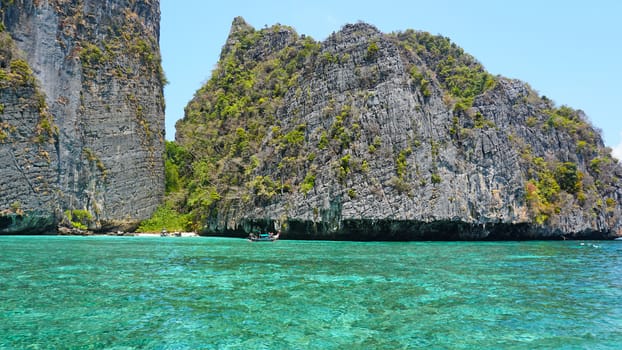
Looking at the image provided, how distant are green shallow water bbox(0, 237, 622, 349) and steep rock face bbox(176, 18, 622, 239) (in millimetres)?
22435

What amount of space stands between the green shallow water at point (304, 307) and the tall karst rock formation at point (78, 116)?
28.6 meters

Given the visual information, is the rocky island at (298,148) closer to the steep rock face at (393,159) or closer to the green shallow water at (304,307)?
the steep rock face at (393,159)

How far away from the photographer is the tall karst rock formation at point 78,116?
41.7 m

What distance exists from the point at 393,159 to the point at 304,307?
31911 millimetres

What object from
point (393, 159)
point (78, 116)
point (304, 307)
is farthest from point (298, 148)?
point (304, 307)

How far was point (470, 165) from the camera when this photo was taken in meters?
43.8

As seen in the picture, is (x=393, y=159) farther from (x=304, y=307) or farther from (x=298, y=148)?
(x=304, y=307)

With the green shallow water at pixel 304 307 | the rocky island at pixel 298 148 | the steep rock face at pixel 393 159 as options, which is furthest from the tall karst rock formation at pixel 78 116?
the green shallow water at pixel 304 307

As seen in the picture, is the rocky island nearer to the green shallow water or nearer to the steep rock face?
the steep rock face

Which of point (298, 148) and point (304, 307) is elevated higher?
point (298, 148)

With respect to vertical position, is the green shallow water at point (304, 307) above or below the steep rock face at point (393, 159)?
below

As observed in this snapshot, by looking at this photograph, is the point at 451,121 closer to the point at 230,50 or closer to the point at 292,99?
the point at 292,99

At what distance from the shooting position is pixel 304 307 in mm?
10648

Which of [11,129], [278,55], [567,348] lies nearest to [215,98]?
[278,55]
